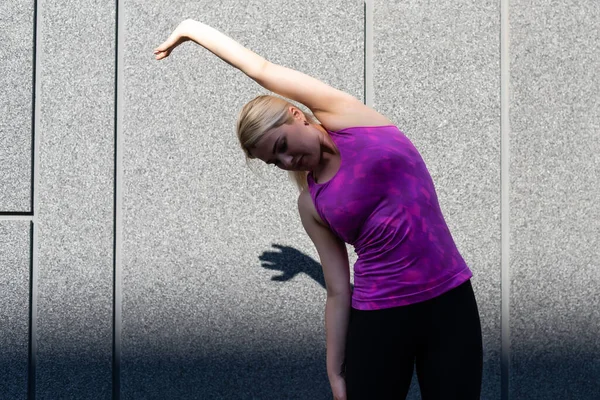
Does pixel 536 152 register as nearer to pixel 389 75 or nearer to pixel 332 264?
pixel 389 75

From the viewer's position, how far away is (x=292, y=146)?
4.91 feet

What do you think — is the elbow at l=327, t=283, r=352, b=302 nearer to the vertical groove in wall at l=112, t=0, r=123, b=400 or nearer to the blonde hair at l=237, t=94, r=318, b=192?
the blonde hair at l=237, t=94, r=318, b=192

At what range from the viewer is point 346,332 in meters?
1.62

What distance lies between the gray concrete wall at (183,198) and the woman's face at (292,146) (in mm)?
1103

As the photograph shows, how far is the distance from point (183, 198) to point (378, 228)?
1326 mm

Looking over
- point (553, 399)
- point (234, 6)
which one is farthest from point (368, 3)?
point (553, 399)

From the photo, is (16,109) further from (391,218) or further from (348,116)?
(391,218)

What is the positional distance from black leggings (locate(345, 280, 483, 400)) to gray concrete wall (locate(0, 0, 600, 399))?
1.06 meters

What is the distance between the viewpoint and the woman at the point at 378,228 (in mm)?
1474

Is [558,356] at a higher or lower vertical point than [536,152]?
lower

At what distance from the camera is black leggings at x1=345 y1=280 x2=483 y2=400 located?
150 cm

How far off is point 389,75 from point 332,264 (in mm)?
1264

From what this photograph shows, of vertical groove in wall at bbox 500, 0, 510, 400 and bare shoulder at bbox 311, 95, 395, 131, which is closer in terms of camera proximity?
bare shoulder at bbox 311, 95, 395, 131

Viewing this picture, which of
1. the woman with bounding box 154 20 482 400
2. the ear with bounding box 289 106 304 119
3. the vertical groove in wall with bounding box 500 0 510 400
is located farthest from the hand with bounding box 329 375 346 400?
the vertical groove in wall with bounding box 500 0 510 400
